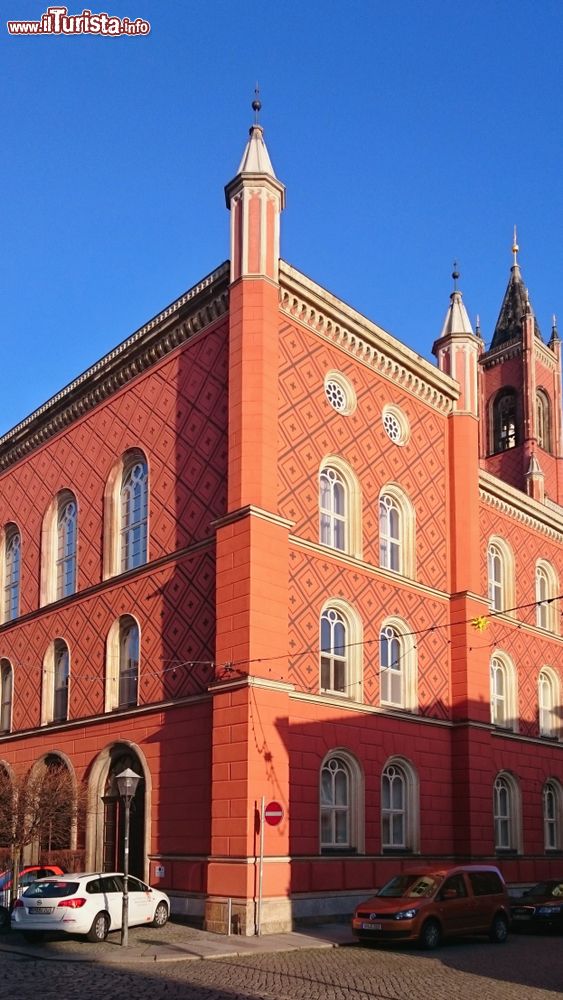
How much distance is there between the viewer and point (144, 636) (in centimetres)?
2848

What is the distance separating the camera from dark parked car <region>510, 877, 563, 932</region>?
24.5m

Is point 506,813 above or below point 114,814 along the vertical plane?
below

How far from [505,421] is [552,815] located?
2556 centimetres

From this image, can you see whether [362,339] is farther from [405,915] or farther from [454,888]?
[405,915]

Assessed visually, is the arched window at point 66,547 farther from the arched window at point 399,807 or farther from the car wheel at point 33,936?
the car wheel at point 33,936

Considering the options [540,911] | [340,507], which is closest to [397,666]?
[340,507]

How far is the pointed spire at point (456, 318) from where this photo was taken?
34.4m

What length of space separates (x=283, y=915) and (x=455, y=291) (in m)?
20.3

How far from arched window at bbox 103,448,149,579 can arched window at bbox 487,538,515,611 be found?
1215cm

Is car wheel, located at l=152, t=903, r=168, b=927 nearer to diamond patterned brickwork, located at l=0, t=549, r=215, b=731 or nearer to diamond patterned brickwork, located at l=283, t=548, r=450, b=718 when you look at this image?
diamond patterned brickwork, located at l=0, t=549, r=215, b=731

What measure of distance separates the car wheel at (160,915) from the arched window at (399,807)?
6580 mm

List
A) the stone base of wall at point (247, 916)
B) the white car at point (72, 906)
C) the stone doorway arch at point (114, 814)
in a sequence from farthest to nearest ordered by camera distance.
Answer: the stone doorway arch at point (114, 814) → the stone base of wall at point (247, 916) → the white car at point (72, 906)

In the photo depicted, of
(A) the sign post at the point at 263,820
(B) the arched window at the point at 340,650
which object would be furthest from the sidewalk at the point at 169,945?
(B) the arched window at the point at 340,650

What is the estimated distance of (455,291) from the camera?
1371 inches
